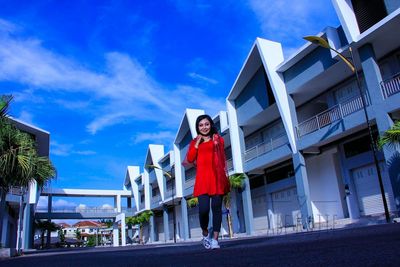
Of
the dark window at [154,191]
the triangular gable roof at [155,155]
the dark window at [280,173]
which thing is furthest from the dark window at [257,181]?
the dark window at [154,191]

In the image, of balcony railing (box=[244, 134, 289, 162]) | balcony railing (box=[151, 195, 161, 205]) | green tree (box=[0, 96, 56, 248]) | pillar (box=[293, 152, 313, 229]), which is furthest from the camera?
balcony railing (box=[151, 195, 161, 205])

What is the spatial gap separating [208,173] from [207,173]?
2cm

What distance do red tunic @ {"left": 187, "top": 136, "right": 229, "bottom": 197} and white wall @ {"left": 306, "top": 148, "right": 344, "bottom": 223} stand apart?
17104 millimetres

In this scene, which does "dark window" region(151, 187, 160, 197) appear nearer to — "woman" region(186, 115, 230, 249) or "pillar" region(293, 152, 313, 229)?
"pillar" region(293, 152, 313, 229)

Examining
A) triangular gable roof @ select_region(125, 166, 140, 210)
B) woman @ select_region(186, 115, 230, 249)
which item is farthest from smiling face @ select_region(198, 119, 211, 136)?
triangular gable roof @ select_region(125, 166, 140, 210)

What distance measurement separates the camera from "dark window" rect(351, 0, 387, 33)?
646 inches

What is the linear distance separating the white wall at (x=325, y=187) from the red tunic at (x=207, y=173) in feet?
56.1

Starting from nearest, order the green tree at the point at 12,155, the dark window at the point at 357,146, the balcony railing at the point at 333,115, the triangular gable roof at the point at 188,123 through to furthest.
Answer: the green tree at the point at 12,155, the balcony railing at the point at 333,115, the dark window at the point at 357,146, the triangular gable roof at the point at 188,123

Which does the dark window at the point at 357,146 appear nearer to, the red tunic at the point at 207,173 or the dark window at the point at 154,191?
the red tunic at the point at 207,173

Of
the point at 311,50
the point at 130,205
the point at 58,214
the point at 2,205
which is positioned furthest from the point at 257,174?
the point at 130,205

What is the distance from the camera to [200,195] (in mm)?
5496

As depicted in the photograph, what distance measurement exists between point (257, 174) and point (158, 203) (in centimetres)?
2020

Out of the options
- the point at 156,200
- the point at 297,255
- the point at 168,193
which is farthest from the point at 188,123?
the point at 297,255

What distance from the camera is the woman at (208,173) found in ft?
18.0
